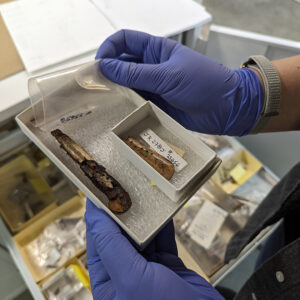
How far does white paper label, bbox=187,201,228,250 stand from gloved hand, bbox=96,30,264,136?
0.43m

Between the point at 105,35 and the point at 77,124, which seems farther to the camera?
the point at 105,35

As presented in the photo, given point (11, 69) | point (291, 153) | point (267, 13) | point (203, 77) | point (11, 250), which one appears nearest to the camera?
point (203, 77)

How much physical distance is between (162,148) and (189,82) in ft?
0.64

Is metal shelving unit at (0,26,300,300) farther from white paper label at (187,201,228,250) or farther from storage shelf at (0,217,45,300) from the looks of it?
white paper label at (187,201,228,250)

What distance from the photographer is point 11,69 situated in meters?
0.77

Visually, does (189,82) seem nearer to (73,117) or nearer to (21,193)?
(73,117)

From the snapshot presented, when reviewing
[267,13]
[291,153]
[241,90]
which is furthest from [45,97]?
[267,13]

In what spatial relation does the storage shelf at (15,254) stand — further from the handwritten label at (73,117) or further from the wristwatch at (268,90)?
the wristwatch at (268,90)

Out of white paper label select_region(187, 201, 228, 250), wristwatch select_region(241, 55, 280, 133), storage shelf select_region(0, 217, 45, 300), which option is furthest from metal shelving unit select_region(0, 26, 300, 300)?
wristwatch select_region(241, 55, 280, 133)

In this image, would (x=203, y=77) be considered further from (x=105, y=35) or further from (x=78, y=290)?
(x=78, y=290)

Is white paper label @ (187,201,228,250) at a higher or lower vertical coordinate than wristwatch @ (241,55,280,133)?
lower

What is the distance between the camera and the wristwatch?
655 millimetres

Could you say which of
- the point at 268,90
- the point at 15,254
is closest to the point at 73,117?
the point at 268,90

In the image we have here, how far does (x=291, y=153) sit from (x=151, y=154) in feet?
2.63
